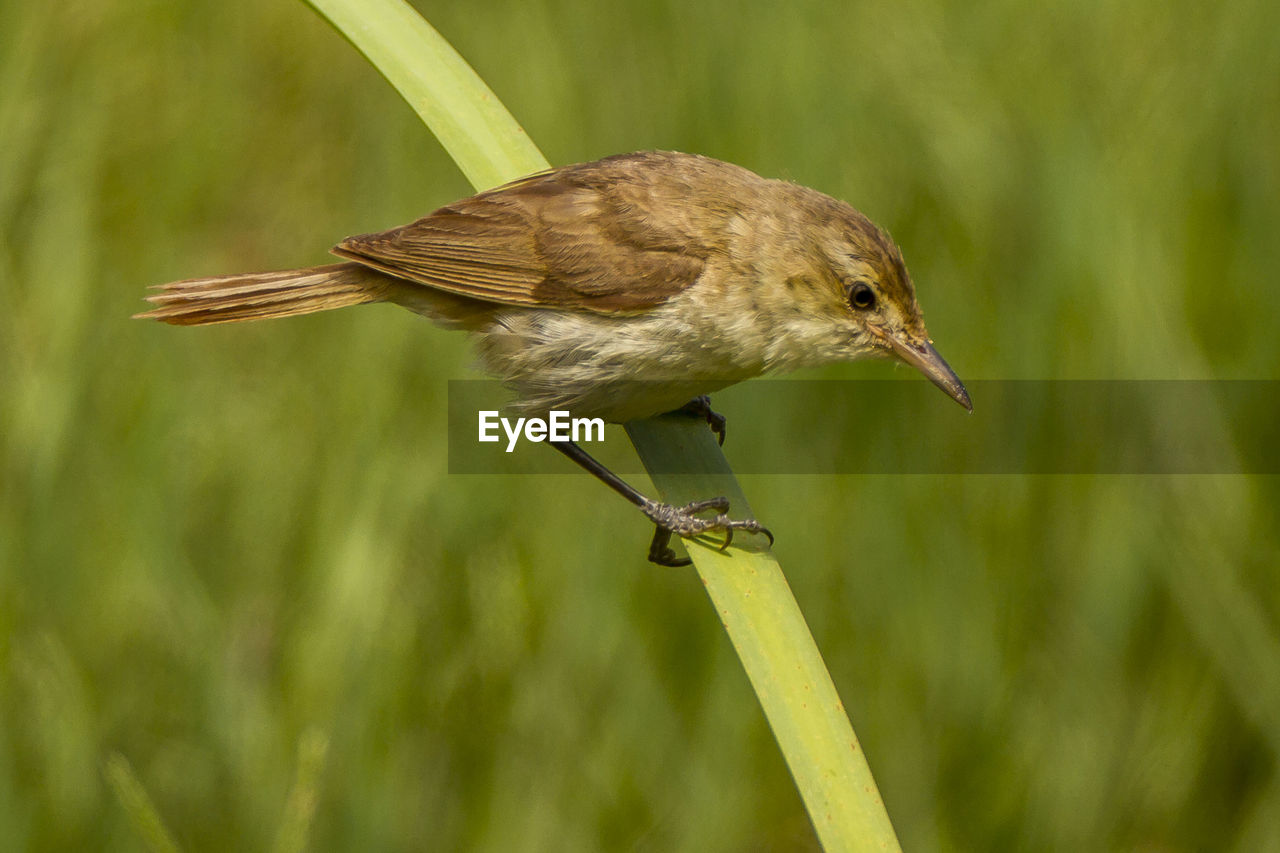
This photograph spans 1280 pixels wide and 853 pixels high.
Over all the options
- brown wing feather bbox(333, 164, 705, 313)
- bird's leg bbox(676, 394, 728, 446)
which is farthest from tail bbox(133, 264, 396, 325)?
bird's leg bbox(676, 394, 728, 446)

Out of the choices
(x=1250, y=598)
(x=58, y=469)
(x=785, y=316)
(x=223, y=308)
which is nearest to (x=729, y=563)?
(x=785, y=316)

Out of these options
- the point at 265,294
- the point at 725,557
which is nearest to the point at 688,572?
the point at 725,557

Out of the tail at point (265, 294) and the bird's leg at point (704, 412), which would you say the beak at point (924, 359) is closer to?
the bird's leg at point (704, 412)

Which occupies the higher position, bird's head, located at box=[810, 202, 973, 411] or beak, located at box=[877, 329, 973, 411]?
bird's head, located at box=[810, 202, 973, 411]

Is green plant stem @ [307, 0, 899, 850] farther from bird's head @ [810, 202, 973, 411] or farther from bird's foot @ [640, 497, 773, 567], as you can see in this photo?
bird's head @ [810, 202, 973, 411]

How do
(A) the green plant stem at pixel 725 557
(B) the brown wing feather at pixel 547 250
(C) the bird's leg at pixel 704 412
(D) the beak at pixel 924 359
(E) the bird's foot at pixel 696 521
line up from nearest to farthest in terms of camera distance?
(A) the green plant stem at pixel 725 557
(E) the bird's foot at pixel 696 521
(D) the beak at pixel 924 359
(B) the brown wing feather at pixel 547 250
(C) the bird's leg at pixel 704 412

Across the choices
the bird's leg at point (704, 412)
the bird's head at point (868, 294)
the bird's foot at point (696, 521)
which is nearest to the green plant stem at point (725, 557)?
the bird's foot at point (696, 521)

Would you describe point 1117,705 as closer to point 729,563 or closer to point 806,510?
point 806,510
